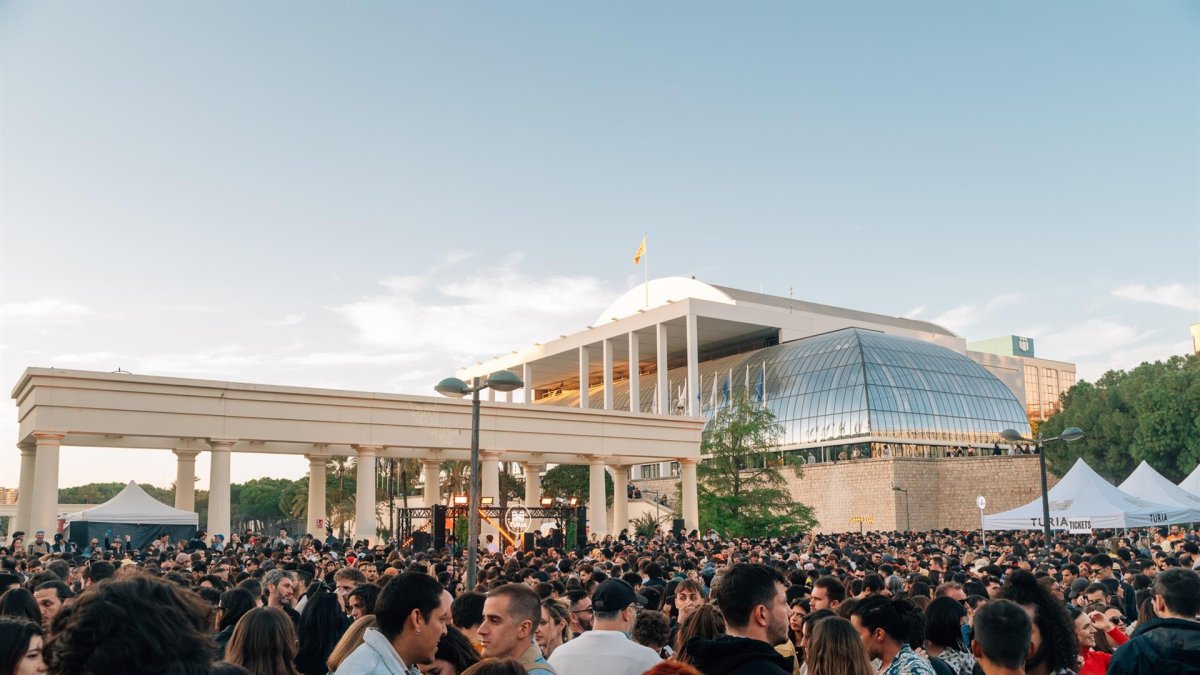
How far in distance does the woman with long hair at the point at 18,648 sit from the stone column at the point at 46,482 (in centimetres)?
2972

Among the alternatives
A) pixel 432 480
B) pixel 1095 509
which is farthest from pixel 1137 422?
pixel 432 480

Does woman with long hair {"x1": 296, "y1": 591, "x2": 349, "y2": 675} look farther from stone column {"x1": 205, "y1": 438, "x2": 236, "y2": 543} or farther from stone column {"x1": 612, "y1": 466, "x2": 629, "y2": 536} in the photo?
stone column {"x1": 612, "y1": 466, "x2": 629, "y2": 536}

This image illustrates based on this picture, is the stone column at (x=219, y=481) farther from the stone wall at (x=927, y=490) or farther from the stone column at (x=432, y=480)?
the stone wall at (x=927, y=490)

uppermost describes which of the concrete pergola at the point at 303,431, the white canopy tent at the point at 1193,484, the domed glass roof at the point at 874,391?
the domed glass roof at the point at 874,391

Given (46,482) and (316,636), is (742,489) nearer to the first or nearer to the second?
(46,482)

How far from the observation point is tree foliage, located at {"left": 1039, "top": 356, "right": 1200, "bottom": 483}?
187ft

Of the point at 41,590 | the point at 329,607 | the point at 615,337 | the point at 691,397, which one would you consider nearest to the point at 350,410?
the point at 41,590

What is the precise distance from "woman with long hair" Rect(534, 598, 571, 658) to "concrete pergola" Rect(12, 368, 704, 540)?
2864cm

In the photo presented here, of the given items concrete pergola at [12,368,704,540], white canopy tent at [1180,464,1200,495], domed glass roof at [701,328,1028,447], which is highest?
domed glass roof at [701,328,1028,447]

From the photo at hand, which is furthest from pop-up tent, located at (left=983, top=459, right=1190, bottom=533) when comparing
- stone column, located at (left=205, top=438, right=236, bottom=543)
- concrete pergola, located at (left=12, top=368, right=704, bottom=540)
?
stone column, located at (left=205, top=438, right=236, bottom=543)

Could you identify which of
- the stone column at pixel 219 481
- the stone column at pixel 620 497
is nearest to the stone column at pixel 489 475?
the stone column at pixel 620 497

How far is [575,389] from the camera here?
347 ft

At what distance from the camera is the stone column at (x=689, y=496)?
45875 mm

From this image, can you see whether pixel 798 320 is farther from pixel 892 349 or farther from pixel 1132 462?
pixel 1132 462
